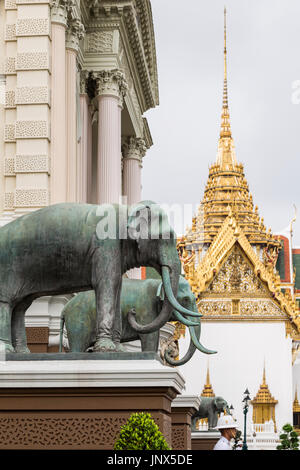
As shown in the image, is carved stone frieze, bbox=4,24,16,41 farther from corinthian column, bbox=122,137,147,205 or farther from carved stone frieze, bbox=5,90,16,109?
corinthian column, bbox=122,137,147,205

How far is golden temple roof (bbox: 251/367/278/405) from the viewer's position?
38.3 meters

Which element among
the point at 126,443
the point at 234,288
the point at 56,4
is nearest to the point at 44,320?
the point at 56,4

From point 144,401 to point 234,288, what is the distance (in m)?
33.0

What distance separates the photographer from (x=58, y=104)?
17.2 metres

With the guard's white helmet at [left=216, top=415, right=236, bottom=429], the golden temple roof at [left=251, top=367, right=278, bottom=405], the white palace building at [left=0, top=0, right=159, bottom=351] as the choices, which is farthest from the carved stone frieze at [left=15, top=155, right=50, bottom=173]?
the golden temple roof at [left=251, top=367, right=278, bottom=405]

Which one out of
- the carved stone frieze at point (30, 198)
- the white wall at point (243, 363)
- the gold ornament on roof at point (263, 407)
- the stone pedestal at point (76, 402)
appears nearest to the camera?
the stone pedestal at point (76, 402)

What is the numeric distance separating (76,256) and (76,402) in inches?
50.0

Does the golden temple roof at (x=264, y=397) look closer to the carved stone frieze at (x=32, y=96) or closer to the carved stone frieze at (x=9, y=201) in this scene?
the carved stone frieze at (x=9, y=201)

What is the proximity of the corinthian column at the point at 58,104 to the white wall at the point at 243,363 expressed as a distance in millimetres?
22836

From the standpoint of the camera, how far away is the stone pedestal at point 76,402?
6.04 metres

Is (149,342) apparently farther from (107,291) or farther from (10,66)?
(10,66)

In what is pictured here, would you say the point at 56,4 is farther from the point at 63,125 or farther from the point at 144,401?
the point at 144,401

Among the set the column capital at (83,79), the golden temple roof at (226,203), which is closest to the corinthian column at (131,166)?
the column capital at (83,79)

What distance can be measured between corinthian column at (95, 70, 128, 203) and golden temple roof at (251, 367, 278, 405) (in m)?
19.2
